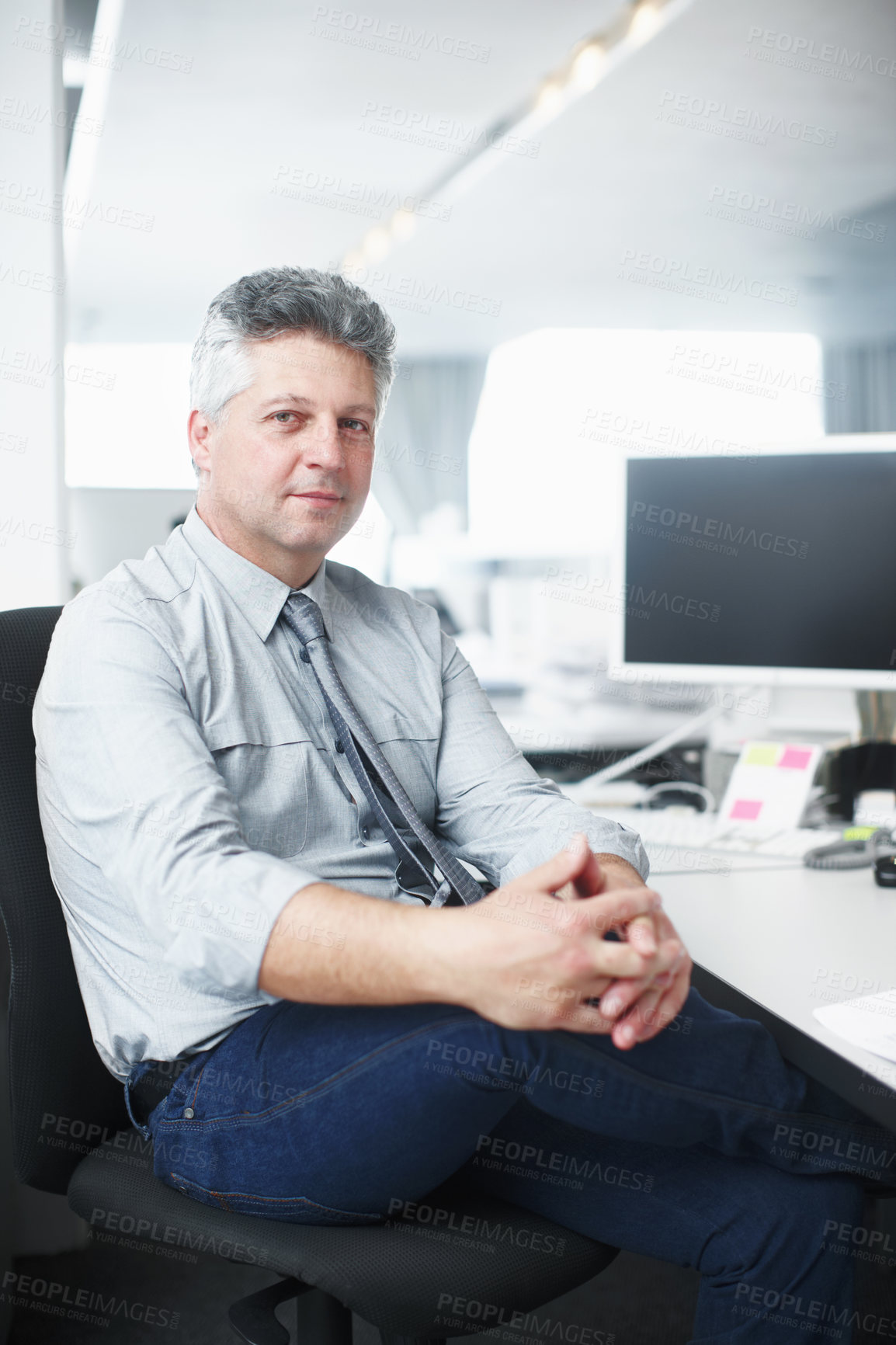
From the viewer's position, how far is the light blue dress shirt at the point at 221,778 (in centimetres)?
93

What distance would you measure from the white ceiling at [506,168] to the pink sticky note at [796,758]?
8.91 ft

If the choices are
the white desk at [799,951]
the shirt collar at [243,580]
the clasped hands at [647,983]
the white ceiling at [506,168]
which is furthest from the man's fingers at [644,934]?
the white ceiling at [506,168]

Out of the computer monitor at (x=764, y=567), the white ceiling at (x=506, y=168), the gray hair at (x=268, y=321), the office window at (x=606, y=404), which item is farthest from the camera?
the office window at (x=606, y=404)

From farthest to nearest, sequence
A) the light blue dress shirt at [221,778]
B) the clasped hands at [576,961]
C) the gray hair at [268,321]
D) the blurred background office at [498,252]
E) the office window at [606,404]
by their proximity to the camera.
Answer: the office window at [606,404] → the blurred background office at [498,252] → the gray hair at [268,321] → the light blue dress shirt at [221,778] → the clasped hands at [576,961]

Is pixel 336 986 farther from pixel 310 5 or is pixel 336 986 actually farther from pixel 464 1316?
pixel 310 5

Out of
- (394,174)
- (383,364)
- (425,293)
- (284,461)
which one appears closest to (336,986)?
(284,461)

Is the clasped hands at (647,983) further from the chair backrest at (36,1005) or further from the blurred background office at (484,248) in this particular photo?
the blurred background office at (484,248)

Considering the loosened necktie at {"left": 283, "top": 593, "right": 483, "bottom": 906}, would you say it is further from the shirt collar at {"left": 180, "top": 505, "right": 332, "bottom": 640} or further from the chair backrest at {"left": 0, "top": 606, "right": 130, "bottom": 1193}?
the chair backrest at {"left": 0, "top": 606, "right": 130, "bottom": 1193}

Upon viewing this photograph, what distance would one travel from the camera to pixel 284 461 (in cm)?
123

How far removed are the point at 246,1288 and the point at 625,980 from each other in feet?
4.02

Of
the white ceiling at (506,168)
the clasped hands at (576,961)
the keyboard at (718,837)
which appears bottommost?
the keyboard at (718,837)

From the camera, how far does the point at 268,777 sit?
1.13 metres

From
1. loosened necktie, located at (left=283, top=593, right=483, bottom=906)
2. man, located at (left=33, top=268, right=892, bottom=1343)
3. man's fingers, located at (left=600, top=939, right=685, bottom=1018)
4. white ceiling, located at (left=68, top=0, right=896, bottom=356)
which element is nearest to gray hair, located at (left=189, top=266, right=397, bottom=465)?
man, located at (left=33, top=268, right=892, bottom=1343)

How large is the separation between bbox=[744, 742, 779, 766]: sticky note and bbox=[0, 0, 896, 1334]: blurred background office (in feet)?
0.55
